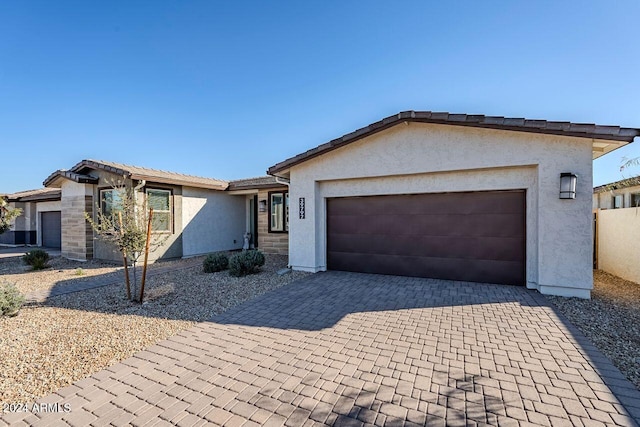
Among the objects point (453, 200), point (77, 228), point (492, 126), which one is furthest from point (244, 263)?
point (77, 228)

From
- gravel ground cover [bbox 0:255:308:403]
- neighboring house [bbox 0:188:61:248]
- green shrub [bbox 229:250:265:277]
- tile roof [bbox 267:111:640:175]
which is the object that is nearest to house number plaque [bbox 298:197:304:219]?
tile roof [bbox 267:111:640:175]

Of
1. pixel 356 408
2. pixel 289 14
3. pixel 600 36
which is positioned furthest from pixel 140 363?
pixel 600 36

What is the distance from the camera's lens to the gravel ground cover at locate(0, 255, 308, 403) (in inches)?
141

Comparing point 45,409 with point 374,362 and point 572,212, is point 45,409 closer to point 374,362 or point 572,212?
point 374,362

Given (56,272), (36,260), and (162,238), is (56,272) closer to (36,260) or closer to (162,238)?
(36,260)

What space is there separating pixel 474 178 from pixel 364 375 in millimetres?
6223

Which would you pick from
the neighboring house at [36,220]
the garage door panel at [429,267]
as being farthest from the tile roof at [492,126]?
the neighboring house at [36,220]

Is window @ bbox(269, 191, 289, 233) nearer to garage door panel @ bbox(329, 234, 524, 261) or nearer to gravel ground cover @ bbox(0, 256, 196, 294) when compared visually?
gravel ground cover @ bbox(0, 256, 196, 294)

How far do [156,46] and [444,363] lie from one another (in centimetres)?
1339

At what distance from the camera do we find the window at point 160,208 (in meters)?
11.6

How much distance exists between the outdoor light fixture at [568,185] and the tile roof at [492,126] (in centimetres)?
87

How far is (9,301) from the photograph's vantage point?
5.51 meters

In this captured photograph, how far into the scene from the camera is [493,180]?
742 cm

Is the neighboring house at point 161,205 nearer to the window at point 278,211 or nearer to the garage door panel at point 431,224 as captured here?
the window at point 278,211
